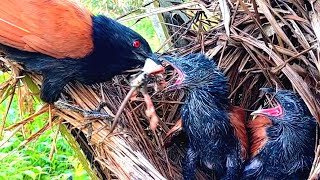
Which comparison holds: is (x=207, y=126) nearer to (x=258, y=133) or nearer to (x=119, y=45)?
(x=258, y=133)

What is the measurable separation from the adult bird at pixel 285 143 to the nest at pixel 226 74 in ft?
0.14

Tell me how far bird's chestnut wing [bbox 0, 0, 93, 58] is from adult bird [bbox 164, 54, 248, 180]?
287mm

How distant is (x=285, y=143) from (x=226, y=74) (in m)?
0.36

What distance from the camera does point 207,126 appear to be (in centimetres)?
171

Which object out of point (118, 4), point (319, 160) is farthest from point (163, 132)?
point (118, 4)

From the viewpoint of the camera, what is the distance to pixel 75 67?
70.4 inches

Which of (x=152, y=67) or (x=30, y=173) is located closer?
(x=152, y=67)

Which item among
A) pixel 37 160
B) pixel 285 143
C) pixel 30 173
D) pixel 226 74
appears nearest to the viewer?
pixel 285 143

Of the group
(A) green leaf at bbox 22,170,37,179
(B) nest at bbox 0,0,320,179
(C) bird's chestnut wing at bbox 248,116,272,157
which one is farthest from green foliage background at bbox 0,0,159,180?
(C) bird's chestnut wing at bbox 248,116,272,157

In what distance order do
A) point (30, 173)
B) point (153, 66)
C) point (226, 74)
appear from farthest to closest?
1. point (30, 173)
2. point (226, 74)
3. point (153, 66)

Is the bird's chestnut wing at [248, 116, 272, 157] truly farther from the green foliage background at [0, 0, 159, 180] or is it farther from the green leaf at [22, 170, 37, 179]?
the green leaf at [22, 170, 37, 179]

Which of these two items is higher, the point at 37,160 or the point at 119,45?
the point at 119,45

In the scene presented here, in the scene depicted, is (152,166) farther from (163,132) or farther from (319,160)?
(319,160)

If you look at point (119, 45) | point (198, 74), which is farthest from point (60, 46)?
point (198, 74)
